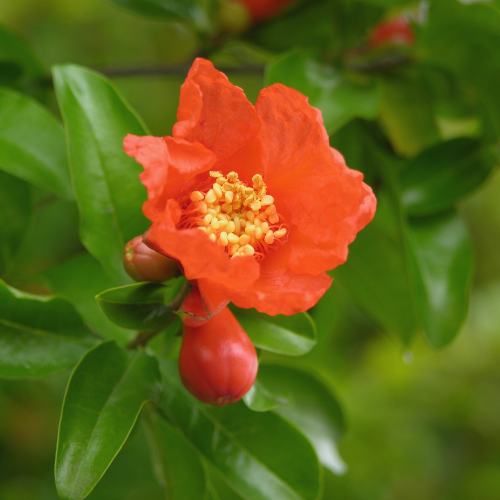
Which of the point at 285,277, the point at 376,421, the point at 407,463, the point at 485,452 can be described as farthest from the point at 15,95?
the point at 485,452

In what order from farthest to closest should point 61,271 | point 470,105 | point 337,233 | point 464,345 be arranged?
1. point 464,345
2. point 470,105
3. point 61,271
4. point 337,233

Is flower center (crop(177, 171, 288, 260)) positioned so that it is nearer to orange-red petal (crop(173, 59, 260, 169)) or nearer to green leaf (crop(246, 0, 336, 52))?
orange-red petal (crop(173, 59, 260, 169))

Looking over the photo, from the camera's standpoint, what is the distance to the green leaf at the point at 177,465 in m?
1.04

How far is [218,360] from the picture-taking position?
2.57ft

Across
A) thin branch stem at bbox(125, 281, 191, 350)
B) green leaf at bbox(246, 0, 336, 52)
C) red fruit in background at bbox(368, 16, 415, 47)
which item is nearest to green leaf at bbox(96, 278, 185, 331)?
thin branch stem at bbox(125, 281, 191, 350)

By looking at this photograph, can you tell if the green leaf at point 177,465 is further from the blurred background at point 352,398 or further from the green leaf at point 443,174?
the blurred background at point 352,398

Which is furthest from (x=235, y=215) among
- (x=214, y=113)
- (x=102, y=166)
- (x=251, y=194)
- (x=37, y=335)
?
(x=37, y=335)

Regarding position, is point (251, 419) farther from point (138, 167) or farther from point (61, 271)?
point (61, 271)

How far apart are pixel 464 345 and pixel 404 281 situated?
212 centimetres

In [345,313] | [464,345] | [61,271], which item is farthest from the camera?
[345,313]

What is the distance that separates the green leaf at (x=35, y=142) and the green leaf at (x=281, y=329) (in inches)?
18.8

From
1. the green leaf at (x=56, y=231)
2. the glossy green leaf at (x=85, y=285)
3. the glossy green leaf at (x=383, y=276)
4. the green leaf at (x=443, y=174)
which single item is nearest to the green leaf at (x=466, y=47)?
the green leaf at (x=443, y=174)

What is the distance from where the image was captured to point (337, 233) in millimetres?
781

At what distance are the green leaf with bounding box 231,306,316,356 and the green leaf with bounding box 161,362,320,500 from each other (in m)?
0.15
